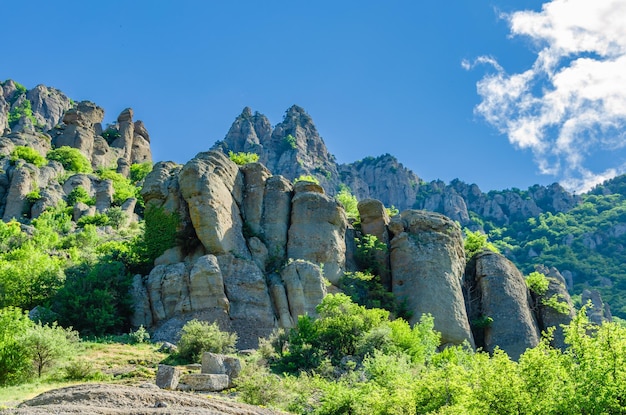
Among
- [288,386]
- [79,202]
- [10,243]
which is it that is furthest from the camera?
[79,202]

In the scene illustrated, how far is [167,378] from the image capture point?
2314 centimetres

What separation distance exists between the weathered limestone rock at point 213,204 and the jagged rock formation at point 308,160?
88105mm

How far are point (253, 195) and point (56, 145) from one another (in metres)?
69.5

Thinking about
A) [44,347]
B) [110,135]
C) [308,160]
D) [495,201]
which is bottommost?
[44,347]

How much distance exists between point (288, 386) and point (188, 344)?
806 cm

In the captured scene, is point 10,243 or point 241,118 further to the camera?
point 241,118

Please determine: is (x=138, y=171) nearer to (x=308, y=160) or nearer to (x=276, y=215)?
(x=308, y=160)

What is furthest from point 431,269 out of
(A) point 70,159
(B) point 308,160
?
(B) point 308,160

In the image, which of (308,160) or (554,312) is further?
(308,160)

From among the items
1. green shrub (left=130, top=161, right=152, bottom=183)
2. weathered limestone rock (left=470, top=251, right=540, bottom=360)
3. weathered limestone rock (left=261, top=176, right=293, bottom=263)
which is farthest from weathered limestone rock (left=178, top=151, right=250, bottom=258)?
green shrub (left=130, top=161, right=152, bottom=183)

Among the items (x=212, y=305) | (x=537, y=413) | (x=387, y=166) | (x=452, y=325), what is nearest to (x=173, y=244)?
(x=212, y=305)

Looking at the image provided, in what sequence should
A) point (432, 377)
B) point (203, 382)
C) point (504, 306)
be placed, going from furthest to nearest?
point (504, 306) < point (203, 382) < point (432, 377)

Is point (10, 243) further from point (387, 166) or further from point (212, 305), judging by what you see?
point (387, 166)

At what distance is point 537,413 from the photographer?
16812 millimetres
